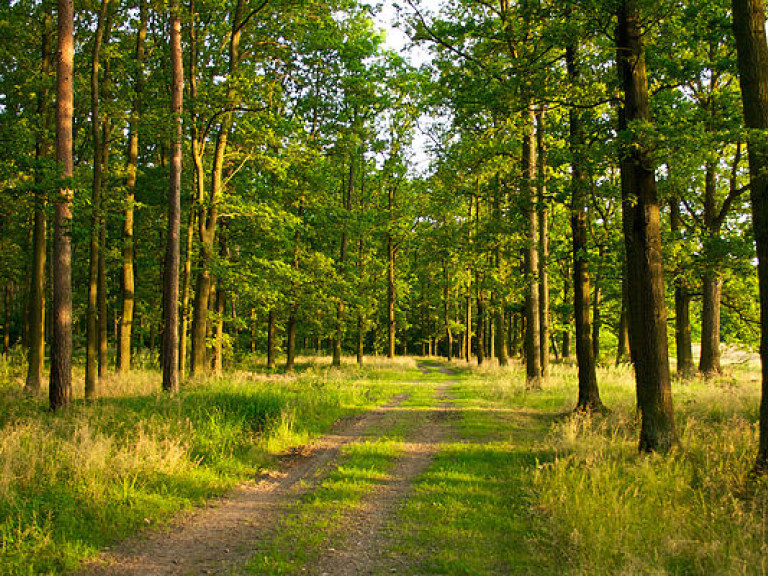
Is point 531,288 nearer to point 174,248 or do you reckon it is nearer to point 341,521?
point 174,248

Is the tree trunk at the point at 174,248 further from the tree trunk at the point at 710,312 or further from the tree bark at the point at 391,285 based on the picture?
the tree bark at the point at 391,285

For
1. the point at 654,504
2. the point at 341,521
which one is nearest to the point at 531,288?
the point at 654,504

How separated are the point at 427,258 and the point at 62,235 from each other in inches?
654

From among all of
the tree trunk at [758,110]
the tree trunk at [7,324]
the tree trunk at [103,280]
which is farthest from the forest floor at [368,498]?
the tree trunk at [7,324]

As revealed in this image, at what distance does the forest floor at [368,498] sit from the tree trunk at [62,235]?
863 mm

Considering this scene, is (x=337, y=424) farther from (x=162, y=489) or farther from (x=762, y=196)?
(x=762, y=196)

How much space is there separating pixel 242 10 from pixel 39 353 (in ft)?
45.4

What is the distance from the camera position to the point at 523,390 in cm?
1631

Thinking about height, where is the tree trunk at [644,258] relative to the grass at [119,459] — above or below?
above

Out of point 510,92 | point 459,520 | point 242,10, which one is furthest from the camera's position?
point 242,10

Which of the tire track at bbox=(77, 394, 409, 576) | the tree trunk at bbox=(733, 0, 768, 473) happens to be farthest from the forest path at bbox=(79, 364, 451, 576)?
the tree trunk at bbox=(733, 0, 768, 473)

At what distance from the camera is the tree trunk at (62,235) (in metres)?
11.1

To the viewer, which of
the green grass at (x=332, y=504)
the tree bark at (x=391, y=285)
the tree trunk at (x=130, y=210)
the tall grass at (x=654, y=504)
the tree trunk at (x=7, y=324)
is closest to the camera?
the tall grass at (x=654, y=504)

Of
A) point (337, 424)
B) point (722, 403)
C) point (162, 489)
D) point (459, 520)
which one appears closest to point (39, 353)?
point (337, 424)
